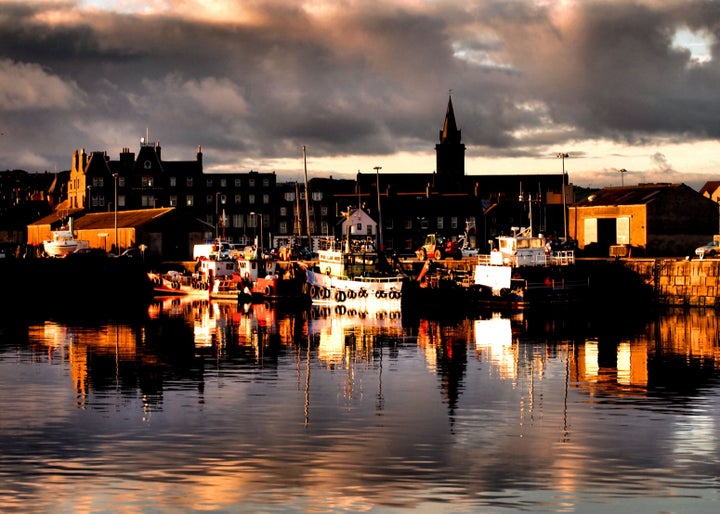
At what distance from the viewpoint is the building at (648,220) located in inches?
3679

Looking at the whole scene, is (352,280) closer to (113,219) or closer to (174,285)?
(174,285)

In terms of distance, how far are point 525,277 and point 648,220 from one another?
20517 millimetres

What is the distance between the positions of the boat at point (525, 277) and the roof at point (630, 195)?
17.2 meters

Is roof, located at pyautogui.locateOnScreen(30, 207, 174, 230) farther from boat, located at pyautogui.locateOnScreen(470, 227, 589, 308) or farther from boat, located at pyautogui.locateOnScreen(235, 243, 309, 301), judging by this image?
boat, located at pyautogui.locateOnScreen(470, 227, 589, 308)

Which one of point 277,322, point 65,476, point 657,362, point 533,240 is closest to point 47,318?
point 277,322

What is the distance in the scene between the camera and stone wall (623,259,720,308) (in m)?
76.4

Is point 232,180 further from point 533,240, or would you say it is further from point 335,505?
point 335,505

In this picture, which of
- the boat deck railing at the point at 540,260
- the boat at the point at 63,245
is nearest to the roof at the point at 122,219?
the boat at the point at 63,245

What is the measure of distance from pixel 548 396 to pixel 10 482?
17.8 meters

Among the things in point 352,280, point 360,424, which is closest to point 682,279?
point 352,280

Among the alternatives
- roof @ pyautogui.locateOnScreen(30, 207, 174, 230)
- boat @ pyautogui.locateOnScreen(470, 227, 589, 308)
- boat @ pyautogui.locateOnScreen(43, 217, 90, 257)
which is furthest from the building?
boat @ pyautogui.locateOnScreen(43, 217, 90, 257)

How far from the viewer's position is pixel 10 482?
77.5 feet

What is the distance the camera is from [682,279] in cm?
7862

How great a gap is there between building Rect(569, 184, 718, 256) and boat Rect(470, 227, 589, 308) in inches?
571
